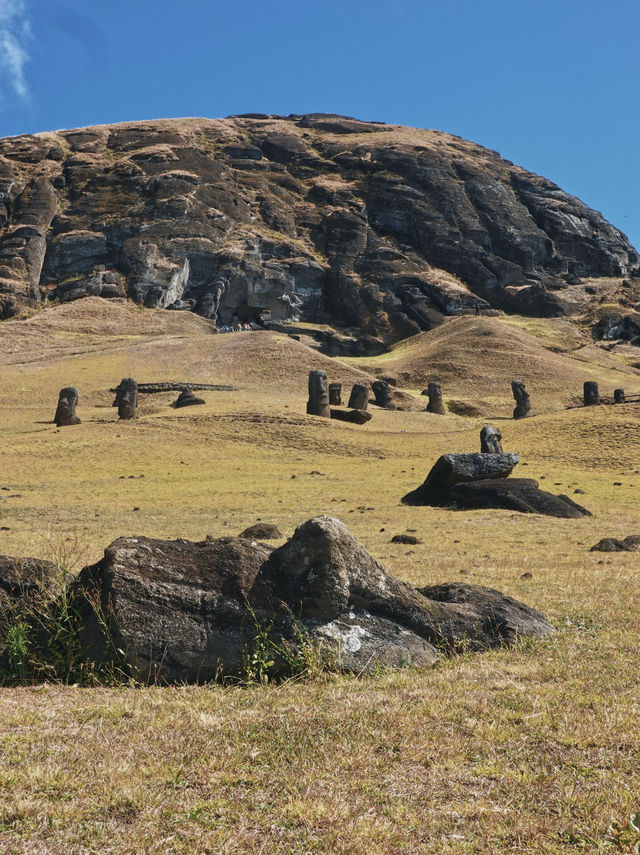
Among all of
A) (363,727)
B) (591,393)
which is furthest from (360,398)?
(363,727)

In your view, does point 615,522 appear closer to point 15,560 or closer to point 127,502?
point 127,502

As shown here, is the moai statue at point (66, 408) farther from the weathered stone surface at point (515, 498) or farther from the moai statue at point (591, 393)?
the moai statue at point (591, 393)

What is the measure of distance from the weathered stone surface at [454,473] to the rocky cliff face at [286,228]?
338ft

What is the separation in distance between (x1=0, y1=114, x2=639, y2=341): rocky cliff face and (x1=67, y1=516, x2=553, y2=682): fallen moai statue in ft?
396

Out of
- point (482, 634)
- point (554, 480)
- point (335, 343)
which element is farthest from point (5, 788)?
point (335, 343)

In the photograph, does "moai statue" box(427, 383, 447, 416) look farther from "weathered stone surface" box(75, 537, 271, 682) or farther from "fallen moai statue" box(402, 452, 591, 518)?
"weathered stone surface" box(75, 537, 271, 682)

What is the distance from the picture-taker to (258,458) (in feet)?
135

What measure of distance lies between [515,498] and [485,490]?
128cm

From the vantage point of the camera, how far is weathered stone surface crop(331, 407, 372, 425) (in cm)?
5353

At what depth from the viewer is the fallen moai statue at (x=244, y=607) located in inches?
259

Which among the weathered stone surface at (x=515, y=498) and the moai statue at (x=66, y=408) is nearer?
the weathered stone surface at (x=515, y=498)

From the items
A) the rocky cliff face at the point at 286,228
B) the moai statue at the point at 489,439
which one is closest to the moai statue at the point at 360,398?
the moai statue at the point at 489,439

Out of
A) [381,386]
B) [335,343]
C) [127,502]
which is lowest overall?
[127,502]

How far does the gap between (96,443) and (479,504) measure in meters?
25.0
